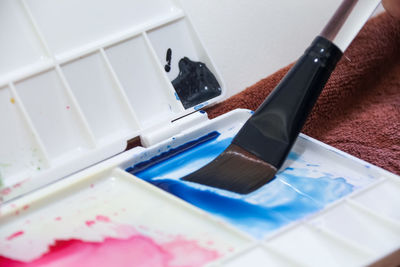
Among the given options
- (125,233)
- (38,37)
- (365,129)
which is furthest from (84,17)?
(365,129)

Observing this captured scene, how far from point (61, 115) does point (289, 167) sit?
0.31m

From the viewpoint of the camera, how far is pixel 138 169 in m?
0.75

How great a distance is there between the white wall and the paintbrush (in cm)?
21

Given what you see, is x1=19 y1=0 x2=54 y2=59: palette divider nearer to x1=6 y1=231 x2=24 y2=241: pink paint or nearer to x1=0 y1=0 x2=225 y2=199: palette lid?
x1=0 y1=0 x2=225 y2=199: palette lid

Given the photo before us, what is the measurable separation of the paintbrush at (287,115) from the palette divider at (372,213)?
11cm

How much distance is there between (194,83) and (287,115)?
176mm

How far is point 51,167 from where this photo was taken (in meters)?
0.71

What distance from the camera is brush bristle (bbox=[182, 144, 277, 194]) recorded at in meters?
0.68

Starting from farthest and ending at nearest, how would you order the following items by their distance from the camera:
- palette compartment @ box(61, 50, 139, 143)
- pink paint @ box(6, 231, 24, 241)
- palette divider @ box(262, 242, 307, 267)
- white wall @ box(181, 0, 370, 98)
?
white wall @ box(181, 0, 370, 98) < palette compartment @ box(61, 50, 139, 143) < pink paint @ box(6, 231, 24, 241) < palette divider @ box(262, 242, 307, 267)

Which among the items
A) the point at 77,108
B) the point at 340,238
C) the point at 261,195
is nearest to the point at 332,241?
the point at 340,238

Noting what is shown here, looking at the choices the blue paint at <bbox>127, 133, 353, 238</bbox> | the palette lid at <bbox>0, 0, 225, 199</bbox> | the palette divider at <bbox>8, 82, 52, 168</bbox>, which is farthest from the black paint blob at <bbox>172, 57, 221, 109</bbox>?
the palette divider at <bbox>8, 82, 52, 168</bbox>

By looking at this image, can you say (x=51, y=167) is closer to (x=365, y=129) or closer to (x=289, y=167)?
(x=289, y=167)

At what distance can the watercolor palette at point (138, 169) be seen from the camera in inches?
23.2

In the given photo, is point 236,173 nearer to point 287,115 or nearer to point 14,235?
point 287,115
